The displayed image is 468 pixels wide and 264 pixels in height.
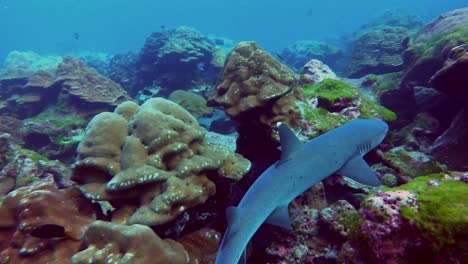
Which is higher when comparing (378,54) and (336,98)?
(378,54)

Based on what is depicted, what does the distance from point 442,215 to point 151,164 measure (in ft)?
10.7

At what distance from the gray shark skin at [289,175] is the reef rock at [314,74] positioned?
13.5ft

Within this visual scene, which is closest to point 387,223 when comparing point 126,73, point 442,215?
point 442,215

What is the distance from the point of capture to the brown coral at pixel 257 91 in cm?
497

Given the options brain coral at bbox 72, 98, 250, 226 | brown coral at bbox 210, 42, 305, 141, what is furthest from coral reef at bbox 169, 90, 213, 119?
brain coral at bbox 72, 98, 250, 226

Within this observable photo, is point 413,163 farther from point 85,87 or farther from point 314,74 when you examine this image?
point 85,87

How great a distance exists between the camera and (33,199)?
379 cm

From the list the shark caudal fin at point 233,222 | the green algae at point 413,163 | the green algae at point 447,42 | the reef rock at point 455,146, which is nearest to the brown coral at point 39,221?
the shark caudal fin at point 233,222

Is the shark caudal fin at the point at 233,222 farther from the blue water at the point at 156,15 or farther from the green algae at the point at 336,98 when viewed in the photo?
the blue water at the point at 156,15

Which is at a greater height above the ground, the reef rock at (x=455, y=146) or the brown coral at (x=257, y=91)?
the brown coral at (x=257, y=91)

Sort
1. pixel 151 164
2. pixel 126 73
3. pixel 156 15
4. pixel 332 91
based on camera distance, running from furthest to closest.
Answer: pixel 156 15, pixel 126 73, pixel 332 91, pixel 151 164

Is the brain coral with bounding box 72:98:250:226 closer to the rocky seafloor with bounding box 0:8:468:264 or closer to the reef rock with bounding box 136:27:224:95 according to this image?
the rocky seafloor with bounding box 0:8:468:264

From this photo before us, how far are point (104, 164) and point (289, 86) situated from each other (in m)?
3.30

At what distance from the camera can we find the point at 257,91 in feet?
16.6
